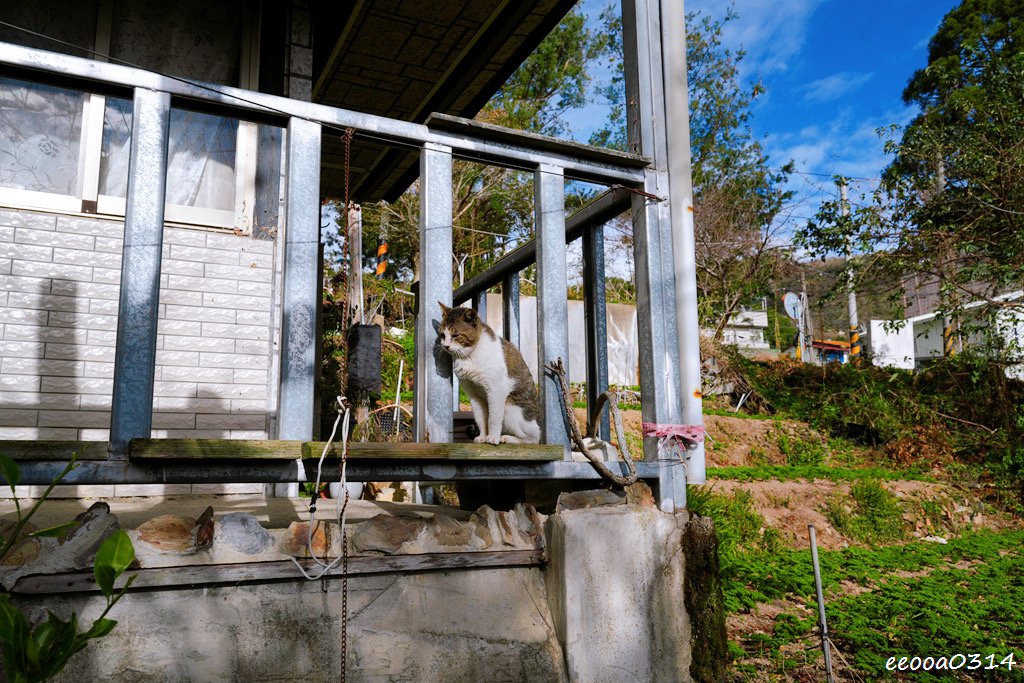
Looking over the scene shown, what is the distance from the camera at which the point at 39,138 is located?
4.44 m

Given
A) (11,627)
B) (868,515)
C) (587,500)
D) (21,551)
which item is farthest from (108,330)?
(868,515)

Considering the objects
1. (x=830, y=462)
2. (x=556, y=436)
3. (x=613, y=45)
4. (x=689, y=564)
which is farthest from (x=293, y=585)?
(x=613, y=45)

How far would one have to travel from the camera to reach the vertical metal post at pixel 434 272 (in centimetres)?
266

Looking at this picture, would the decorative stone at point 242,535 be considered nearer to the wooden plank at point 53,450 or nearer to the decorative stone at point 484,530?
the wooden plank at point 53,450

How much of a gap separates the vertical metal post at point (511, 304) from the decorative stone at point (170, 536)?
2486 millimetres

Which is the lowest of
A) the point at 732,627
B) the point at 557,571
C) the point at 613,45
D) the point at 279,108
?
the point at 732,627

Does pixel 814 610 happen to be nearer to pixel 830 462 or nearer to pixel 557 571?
pixel 557 571

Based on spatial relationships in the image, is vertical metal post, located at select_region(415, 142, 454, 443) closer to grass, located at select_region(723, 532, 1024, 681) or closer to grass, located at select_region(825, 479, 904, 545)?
grass, located at select_region(723, 532, 1024, 681)

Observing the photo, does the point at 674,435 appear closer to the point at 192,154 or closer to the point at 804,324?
the point at 192,154

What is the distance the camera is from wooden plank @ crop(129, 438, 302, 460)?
80.0 inches

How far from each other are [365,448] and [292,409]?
31cm

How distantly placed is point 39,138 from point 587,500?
13.8ft

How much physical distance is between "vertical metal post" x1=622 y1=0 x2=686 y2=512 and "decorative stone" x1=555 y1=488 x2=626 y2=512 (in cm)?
20

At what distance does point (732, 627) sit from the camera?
16.5ft
